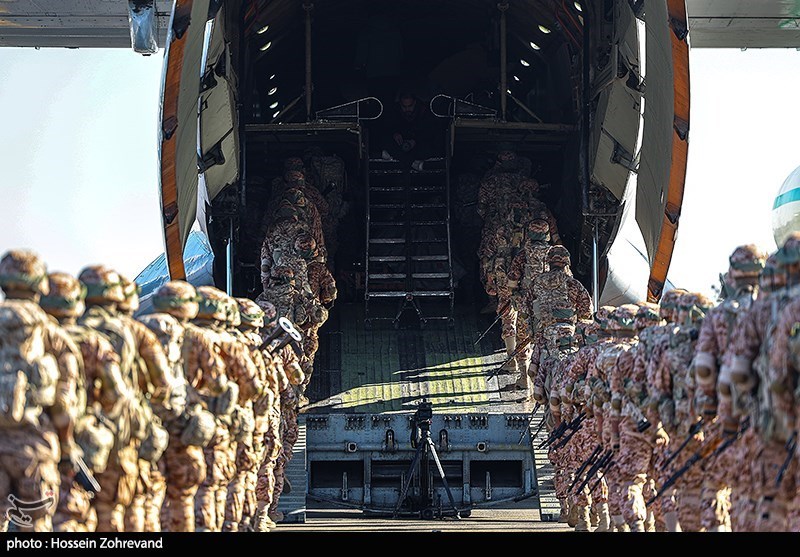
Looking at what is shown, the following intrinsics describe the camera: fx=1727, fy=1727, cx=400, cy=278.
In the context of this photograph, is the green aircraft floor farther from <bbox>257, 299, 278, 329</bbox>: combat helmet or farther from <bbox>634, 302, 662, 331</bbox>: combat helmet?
<bbox>634, 302, 662, 331</bbox>: combat helmet

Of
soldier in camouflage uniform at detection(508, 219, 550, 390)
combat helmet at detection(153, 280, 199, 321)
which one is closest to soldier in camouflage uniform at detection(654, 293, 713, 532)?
combat helmet at detection(153, 280, 199, 321)

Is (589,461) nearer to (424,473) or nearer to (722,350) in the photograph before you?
(722,350)

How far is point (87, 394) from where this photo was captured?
9.17 metres

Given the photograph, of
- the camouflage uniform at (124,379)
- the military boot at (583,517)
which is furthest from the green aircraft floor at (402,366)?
the camouflage uniform at (124,379)

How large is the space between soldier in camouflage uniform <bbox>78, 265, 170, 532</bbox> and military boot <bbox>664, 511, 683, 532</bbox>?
12.3 ft

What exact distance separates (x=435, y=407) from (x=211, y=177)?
390 centimetres

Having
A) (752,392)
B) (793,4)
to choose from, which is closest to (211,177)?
(752,392)

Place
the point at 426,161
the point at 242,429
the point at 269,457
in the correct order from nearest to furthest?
1. the point at 242,429
2. the point at 269,457
3. the point at 426,161

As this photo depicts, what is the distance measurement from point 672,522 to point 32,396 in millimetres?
5210

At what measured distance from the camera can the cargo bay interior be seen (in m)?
22.5

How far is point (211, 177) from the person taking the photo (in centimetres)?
2091

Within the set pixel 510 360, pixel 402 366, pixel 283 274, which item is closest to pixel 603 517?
pixel 283 274

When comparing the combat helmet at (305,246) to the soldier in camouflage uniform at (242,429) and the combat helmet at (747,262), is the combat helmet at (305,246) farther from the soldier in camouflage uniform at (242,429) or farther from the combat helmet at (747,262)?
the combat helmet at (747,262)

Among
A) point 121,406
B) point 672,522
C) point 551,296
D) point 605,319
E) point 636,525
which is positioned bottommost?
point 672,522
